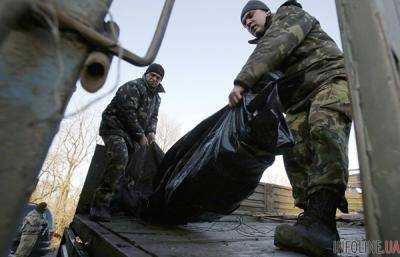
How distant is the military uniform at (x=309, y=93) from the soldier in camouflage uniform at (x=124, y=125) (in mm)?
1706

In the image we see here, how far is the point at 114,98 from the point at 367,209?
128 inches

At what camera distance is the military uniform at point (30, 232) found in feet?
19.3

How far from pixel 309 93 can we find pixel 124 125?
2193mm

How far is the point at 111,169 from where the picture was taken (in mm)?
3072

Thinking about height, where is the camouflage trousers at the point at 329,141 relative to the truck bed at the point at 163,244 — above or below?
above

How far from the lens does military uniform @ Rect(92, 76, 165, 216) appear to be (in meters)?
3.03

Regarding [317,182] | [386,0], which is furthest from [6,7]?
[317,182]

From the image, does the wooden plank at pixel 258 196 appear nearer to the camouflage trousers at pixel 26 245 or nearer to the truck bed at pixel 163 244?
the camouflage trousers at pixel 26 245

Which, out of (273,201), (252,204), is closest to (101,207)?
(252,204)

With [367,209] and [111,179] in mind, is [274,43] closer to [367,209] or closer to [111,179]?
[367,209]

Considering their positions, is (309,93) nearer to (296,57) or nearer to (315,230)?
(296,57)

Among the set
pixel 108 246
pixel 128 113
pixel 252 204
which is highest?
pixel 128 113

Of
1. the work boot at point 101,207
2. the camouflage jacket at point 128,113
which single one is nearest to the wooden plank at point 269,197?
the camouflage jacket at point 128,113

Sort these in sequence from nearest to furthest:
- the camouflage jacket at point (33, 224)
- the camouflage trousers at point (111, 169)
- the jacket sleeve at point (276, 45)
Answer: the jacket sleeve at point (276, 45) < the camouflage trousers at point (111, 169) < the camouflage jacket at point (33, 224)
